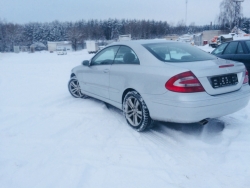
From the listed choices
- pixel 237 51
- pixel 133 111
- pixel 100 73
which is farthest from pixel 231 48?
pixel 133 111

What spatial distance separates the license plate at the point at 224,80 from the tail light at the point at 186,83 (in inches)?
9.8

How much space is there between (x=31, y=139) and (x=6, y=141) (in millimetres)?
360

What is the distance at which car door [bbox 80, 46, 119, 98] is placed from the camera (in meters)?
4.35

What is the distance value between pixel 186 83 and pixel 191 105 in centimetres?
30

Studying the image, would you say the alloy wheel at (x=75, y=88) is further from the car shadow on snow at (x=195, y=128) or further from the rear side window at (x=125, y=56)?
the car shadow on snow at (x=195, y=128)

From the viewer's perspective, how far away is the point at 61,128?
380 cm

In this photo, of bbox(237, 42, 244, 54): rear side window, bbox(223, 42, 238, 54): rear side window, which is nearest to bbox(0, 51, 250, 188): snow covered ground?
bbox(237, 42, 244, 54): rear side window

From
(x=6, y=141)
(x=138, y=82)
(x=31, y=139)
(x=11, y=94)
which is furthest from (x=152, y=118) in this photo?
(x=11, y=94)

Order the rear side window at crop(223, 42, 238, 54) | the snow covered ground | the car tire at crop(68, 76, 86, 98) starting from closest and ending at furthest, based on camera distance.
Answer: the snow covered ground → the car tire at crop(68, 76, 86, 98) → the rear side window at crop(223, 42, 238, 54)

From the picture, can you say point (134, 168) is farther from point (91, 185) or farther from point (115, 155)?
point (91, 185)

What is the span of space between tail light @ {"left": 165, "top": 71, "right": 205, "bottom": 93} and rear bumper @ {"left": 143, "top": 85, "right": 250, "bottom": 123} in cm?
7

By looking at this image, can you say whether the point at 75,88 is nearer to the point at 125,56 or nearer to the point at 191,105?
the point at 125,56

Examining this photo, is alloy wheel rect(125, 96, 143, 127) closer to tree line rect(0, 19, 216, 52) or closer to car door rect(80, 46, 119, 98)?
car door rect(80, 46, 119, 98)

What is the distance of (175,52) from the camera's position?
379 cm
